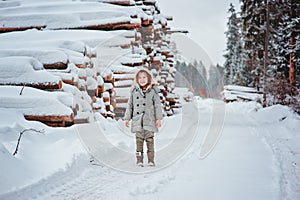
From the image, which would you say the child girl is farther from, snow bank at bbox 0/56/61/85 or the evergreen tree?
the evergreen tree

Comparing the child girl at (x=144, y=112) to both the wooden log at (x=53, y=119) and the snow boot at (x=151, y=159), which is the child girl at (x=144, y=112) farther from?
the wooden log at (x=53, y=119)

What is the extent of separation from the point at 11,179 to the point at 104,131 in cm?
288

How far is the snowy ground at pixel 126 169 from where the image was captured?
131 inches

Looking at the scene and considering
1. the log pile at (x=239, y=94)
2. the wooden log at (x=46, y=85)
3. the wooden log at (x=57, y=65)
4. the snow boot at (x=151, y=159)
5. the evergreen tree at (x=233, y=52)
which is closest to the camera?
the snow boot at (x=151, y=159)

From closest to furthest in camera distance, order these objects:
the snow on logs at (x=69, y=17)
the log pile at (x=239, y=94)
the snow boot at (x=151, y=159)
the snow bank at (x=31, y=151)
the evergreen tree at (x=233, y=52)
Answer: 1. the snow bank at (x=31, y=151)
2. the snow boot at (x=151, y=159)
3. the snow on logs at (x=69, y=17)
4. the log pile at (x=239, y=94)
5. the evergreen tree at (x=233, y=52)

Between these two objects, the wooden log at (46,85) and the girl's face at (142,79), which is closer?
the girl's face at (142,79)

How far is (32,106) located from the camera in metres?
4.92

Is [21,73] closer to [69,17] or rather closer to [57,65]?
[57,65]

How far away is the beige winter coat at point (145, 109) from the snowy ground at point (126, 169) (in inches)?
26.7

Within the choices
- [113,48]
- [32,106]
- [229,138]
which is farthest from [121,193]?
[113,48]

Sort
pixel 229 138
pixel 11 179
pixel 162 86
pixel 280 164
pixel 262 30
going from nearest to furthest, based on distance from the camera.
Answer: pixel 11 179 → pixel 280 164 → pixel 229 138 → pixel 162 86 → pixel 262 30

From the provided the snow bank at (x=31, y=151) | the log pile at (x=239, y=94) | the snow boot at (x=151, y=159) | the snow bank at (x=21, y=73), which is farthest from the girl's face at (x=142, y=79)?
the log pile at (x=239, y=94)

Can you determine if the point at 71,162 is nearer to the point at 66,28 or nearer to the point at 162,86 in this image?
the point at 66,28

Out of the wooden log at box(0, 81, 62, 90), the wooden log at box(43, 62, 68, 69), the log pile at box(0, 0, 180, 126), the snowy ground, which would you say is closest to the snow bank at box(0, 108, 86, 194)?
the snowy ground
